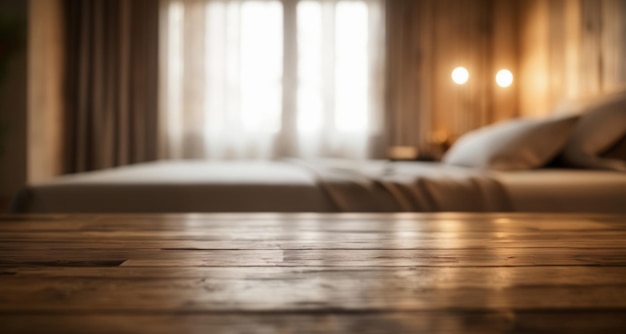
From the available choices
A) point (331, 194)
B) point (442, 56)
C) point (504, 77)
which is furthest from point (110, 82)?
point (331, 194)

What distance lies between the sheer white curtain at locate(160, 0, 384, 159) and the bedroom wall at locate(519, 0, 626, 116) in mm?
1249

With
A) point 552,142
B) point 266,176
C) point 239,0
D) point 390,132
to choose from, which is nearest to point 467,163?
point 552,142

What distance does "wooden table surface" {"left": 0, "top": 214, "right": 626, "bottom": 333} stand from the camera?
38 cm

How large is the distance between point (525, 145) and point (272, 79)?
2.91 metres

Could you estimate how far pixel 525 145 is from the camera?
1.85 m

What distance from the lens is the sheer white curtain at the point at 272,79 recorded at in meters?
4.39

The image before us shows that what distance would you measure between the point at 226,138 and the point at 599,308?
4162mm

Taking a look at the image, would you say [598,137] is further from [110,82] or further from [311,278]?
[110,82]

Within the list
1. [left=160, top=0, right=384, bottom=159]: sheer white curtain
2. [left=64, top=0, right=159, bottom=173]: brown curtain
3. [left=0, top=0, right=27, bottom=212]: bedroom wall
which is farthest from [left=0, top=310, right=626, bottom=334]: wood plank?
[left=64, top=0, right=159, bottom=173]: brown curtain

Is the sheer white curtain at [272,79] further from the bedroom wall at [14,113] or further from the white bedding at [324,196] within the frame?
the white bedding at [324,196]

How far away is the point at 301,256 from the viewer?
2.00 feet

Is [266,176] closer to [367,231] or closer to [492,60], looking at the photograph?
[367,231]

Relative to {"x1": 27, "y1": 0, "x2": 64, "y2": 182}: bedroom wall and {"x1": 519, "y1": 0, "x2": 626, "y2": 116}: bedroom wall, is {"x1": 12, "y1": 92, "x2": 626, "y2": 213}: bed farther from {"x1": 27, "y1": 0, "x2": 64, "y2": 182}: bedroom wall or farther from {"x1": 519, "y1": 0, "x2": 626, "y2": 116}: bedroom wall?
{"x1": 27, "y1": 0, "x2": 64, "y2": 182}: bedroom wall

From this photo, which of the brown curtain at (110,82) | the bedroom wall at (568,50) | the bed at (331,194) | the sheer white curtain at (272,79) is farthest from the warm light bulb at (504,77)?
the brown curtain at (110,82)
